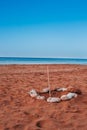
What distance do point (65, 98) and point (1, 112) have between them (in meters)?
2.42

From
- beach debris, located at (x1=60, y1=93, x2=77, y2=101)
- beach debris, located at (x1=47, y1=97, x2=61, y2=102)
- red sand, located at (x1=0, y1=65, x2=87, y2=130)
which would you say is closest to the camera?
red sand, located at (x1=0, y1=65, x2=87, y2=130)

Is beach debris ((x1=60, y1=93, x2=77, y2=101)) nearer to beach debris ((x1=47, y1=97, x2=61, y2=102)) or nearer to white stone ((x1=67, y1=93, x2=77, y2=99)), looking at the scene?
white stone ((x1=67, y1=93, x2=77, y2=99))

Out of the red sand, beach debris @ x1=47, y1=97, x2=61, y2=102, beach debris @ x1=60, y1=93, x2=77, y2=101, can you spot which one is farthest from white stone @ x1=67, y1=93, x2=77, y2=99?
beach debris @ x1=47, y1=97, x2=61, y2=102

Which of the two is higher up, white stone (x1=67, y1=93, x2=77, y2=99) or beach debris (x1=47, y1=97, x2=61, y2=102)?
white stone (x1=67, y1=93, x2=77, y2=99)

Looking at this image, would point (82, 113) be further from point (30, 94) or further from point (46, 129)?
point (30, 94)

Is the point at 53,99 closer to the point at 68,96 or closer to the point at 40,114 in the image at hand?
the point at 68,96

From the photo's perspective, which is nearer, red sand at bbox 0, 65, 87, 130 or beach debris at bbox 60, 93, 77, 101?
red sand at bbox 0, 65, 87, 130

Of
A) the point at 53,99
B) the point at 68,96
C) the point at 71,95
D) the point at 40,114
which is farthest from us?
the point at 71,95

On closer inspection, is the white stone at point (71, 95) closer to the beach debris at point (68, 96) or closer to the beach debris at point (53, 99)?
the beach debris at point (68, 96)

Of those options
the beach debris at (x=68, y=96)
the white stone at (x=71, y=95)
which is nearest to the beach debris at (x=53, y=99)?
the beach debris at (x=68, y=96)

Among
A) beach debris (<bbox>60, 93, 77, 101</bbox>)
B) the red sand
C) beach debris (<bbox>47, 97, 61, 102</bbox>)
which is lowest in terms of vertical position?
the red sand

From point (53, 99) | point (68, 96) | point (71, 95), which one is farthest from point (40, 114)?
point (71, 95)

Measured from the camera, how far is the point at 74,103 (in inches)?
351

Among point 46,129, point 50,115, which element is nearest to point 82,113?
point 50,115
